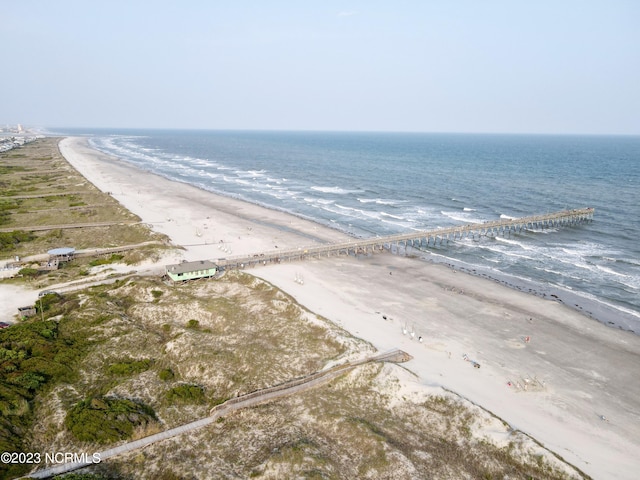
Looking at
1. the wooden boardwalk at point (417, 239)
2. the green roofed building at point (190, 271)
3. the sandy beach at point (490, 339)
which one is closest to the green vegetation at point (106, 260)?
the sandy beach at point (490, 339)

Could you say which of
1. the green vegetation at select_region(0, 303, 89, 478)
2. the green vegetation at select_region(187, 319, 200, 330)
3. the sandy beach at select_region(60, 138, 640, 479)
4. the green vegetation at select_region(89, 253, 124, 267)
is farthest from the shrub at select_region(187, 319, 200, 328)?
the green vegetation at select_region(89, 253, 124, 267)

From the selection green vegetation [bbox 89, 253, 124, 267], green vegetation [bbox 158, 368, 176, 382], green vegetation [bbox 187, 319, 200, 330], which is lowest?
green vegetation [bbox 158, 368, 176, 382]

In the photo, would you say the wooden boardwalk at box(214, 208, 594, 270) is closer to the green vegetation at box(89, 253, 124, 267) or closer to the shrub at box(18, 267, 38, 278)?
the green vegetation at box(89, 253, 124, 267)

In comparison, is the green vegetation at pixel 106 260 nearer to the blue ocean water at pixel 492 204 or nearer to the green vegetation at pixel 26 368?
the green vegetation at pixel 26 368

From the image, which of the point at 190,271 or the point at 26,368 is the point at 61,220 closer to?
the point at 190,271

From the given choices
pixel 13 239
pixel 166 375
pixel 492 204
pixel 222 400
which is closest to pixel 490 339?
pixel 222 400
